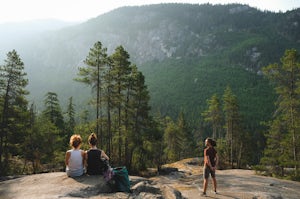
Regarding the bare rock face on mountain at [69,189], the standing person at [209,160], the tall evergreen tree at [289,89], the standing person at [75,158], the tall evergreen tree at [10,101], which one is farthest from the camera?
the tall evergreen tree at [10,101]

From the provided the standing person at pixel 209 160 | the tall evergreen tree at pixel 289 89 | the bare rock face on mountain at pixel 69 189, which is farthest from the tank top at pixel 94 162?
the tall evergreen tree at pixel 289 89

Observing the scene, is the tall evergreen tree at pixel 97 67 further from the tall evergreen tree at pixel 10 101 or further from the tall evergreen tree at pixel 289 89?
the tall evergreen tree at pixel 289 89

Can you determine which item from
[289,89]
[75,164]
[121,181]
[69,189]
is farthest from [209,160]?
[289,89]

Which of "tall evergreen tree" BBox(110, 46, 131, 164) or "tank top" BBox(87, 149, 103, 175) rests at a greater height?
"tall evergreen tree" BBox(110, 46, 131, 164)

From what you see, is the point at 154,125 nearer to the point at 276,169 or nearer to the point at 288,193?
the point at 276,169

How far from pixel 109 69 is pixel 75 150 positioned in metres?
20.5

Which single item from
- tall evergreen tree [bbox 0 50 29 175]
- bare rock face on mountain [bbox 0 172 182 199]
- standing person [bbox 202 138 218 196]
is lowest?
bare rock face on mountain [bbox 0 172 182 199]

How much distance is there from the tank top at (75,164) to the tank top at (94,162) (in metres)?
0.27

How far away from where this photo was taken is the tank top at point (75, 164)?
9.59m

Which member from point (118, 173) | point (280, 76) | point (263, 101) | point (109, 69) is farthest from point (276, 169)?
point (263, 101)

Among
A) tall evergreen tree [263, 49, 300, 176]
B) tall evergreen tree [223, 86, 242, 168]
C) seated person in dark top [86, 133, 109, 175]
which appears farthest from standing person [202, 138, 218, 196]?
tall evergreen tree [223, 86, 242, 168]

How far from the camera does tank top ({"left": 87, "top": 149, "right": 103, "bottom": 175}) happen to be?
959 centimetres

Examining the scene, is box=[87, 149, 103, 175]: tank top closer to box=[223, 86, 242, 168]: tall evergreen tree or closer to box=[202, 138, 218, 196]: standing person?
box=[202, 138, 218, 196]: standing person

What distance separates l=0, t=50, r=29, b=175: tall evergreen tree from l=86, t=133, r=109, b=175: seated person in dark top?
19.5 m
